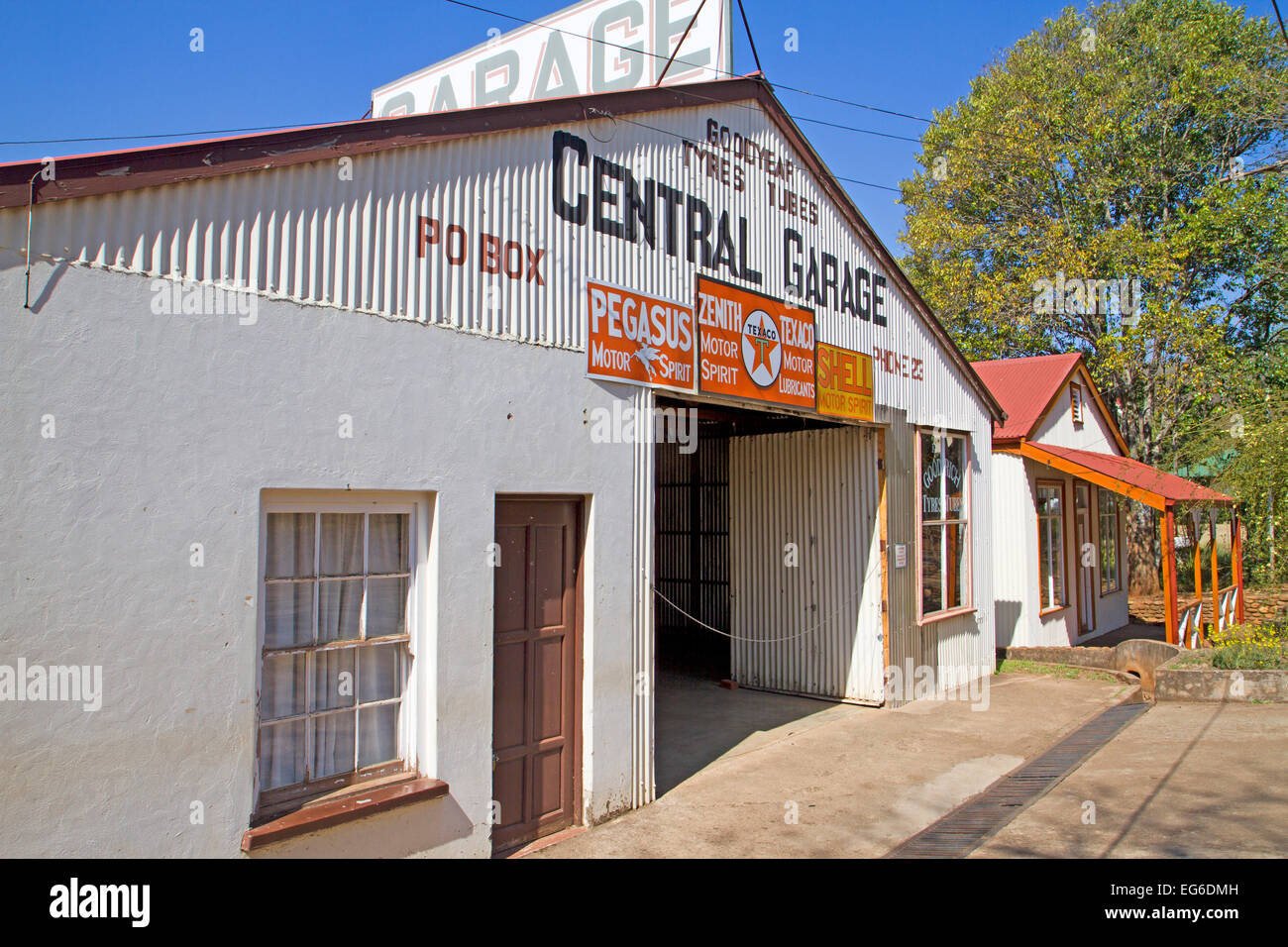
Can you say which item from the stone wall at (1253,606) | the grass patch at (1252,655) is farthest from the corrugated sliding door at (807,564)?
the stone wall at (1253,606)

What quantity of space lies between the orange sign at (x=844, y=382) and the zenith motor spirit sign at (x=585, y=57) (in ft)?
10.2

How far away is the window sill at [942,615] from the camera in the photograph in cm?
1087

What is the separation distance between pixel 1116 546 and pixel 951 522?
28.1 feet

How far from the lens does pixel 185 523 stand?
415 cm

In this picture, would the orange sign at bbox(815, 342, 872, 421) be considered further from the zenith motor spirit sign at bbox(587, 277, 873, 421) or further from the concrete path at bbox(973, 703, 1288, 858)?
the concrete path at bbox(973, 703, 1288, 858)

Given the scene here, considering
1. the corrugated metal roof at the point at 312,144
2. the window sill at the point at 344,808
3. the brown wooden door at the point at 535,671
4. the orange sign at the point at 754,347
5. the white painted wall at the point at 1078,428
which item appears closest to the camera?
the corrugated metal roof at the point at 312,144

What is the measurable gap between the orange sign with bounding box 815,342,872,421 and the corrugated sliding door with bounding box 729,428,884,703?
30.6 inches

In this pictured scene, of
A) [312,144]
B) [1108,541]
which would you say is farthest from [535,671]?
[1108,541]

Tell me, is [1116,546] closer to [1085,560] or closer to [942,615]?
[1085,560]

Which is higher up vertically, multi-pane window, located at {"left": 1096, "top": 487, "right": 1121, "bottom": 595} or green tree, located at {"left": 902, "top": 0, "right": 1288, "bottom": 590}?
green tree, located at {"left": 902, "top": 0, "right": 1288, "bottom": 590}

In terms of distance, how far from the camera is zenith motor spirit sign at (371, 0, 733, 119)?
31.3 feet

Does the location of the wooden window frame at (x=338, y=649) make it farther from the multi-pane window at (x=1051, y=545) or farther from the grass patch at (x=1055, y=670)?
the multi-pane window at (x=1051, y=545)

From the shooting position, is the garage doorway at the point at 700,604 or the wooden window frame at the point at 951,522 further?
the wooden window frame at the point at 951,522

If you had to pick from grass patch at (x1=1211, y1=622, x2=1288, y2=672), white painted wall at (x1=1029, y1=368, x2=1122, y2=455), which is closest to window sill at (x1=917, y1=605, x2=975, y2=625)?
grass patch at (x1=1211, y1=622, x2=1288, y2=672)
